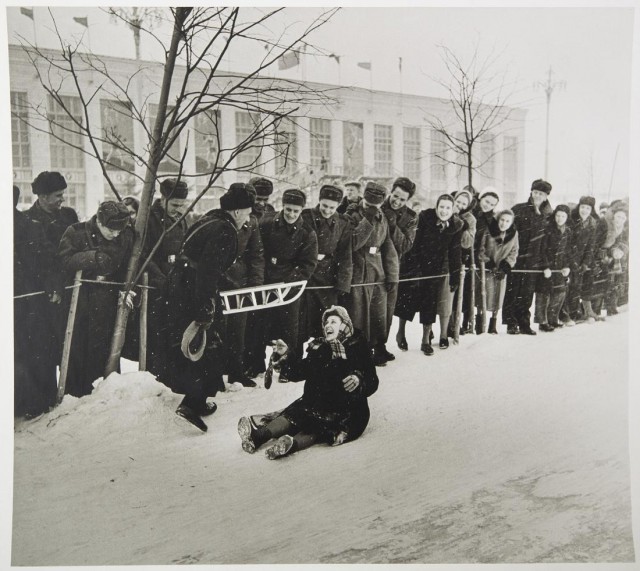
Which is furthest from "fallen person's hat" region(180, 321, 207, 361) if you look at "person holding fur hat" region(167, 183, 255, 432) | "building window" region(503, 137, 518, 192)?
"building window" region(503, 137, 518, 192)

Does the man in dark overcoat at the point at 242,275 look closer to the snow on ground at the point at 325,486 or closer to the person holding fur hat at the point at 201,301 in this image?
the person holding fur hat at the point at 201,301

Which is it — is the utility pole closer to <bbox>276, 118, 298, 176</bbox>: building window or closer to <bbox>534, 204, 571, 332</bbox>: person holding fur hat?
<bbox>534, 204, 571, 332</bbox>: person holding fur hat

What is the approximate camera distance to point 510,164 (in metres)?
3.29

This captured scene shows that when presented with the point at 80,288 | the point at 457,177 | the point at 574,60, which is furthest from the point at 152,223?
the point at 574,60

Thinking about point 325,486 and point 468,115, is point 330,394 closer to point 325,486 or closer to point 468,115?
point 325,486

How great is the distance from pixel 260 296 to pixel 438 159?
4.01 feet

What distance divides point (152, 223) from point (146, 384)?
809 millimetres

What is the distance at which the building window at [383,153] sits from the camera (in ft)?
10.4

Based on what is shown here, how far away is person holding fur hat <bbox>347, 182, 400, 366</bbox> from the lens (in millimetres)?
3137

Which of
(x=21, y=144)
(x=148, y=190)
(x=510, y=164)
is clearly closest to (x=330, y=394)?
(x=148, y=190)

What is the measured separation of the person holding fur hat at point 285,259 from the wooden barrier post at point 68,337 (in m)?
0.89

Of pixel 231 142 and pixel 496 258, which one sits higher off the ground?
pixel 231 142

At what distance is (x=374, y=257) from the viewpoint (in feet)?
10.5

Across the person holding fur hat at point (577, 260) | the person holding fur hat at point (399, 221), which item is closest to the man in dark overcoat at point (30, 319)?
the person holding fur hat at point (399, 221)
